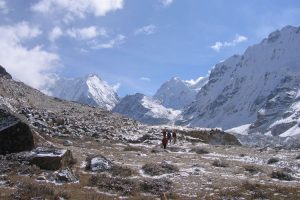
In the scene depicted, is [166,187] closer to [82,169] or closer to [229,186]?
[229,186]

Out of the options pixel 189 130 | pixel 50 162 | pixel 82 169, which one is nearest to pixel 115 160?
pixel 82 169

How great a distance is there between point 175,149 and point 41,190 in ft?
102

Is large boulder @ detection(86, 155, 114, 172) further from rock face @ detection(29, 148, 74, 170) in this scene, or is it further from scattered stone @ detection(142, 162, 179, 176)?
scattered stone @ detection(142, 162, 179, 176)

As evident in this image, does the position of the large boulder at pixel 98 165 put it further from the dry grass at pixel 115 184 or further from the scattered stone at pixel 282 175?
the scattered stone at pixel 282 175

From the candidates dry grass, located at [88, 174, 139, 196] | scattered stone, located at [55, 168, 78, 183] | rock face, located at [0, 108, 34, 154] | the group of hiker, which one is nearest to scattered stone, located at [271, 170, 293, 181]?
dry grass, located at [88, 174, 139, 196]

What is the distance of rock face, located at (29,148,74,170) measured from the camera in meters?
30.8

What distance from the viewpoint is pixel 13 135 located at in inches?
1331

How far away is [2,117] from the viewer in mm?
33938

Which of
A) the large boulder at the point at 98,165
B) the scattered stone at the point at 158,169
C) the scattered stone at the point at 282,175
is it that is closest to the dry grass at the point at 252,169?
the scattered stone at the point at 282,175

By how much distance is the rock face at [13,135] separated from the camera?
110ft

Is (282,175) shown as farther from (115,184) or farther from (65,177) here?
(65,177)

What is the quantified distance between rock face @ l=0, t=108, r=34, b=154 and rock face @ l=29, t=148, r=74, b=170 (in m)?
2.22

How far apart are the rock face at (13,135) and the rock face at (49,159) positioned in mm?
2220

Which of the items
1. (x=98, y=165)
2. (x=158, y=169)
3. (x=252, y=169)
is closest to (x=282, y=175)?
(x=252, y=169)
